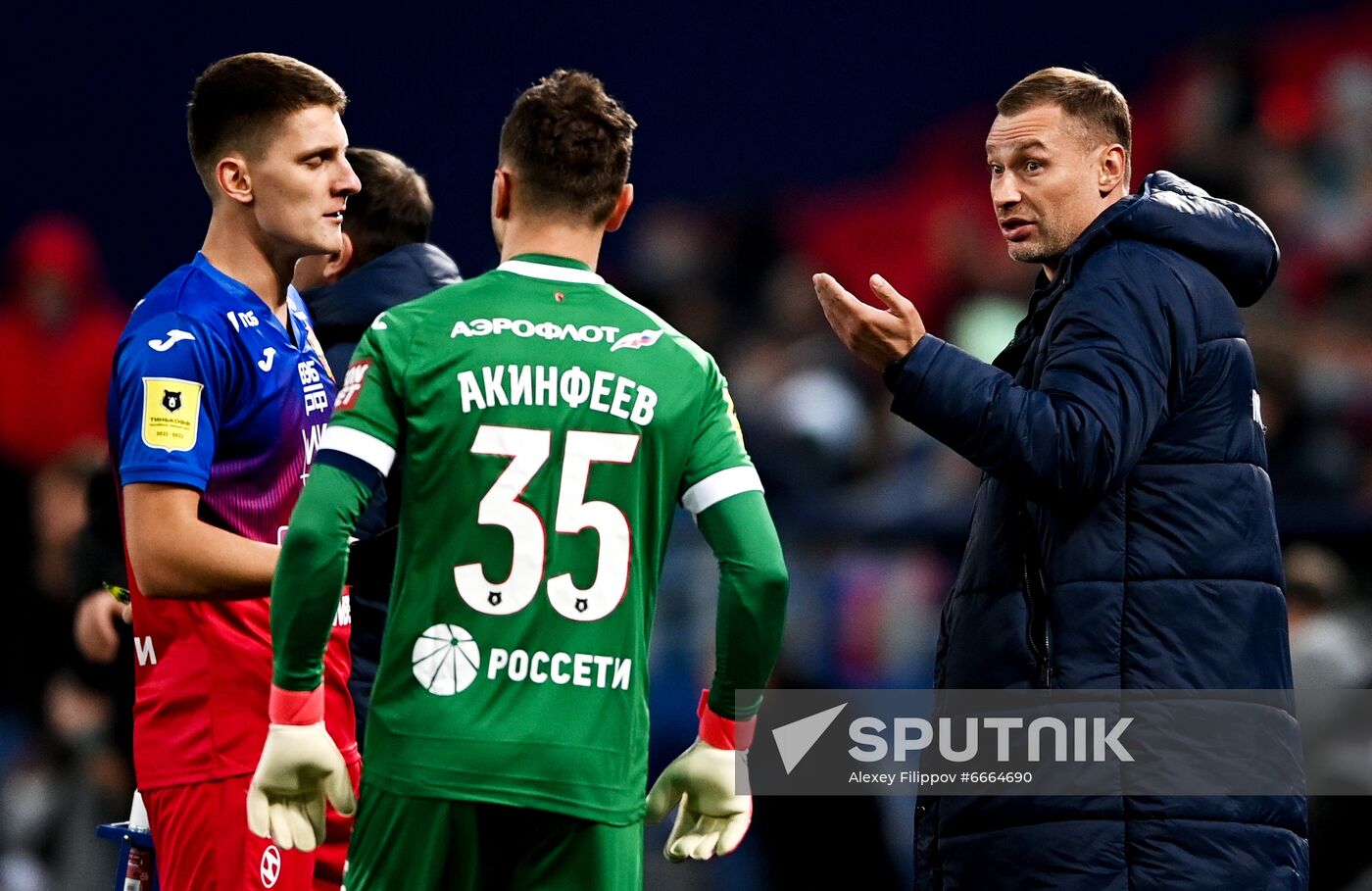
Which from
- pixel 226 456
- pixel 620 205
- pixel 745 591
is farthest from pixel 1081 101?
pixel 226 456

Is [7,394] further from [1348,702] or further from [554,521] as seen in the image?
[554,521]

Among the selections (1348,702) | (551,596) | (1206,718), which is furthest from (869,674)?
(551,596)

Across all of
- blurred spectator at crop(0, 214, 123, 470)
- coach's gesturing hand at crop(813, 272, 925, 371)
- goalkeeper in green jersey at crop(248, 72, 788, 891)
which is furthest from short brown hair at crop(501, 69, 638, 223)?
blurred spectator at crop(0, 214, 123, 470)

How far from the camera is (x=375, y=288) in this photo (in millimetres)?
4012

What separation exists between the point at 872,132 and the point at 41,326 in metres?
5.12

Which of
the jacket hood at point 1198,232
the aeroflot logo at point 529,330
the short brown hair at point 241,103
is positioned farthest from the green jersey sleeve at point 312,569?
the jacket hood at point 1198,232

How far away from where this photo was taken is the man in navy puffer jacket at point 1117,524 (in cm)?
315

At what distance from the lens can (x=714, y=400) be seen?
3.02 meters

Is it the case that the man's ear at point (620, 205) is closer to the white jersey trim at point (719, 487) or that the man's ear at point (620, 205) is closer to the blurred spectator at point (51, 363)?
the white jersey trim at point (719, 487)

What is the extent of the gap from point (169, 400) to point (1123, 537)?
1.66m

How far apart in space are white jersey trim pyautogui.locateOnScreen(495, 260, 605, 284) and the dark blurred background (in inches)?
107

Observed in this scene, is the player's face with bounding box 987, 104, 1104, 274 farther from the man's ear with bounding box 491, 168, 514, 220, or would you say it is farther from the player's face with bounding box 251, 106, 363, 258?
the player's face with bounding box 251, 106, 363, 258

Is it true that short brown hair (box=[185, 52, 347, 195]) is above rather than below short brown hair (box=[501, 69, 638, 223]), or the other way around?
above

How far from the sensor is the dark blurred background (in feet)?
23.9
